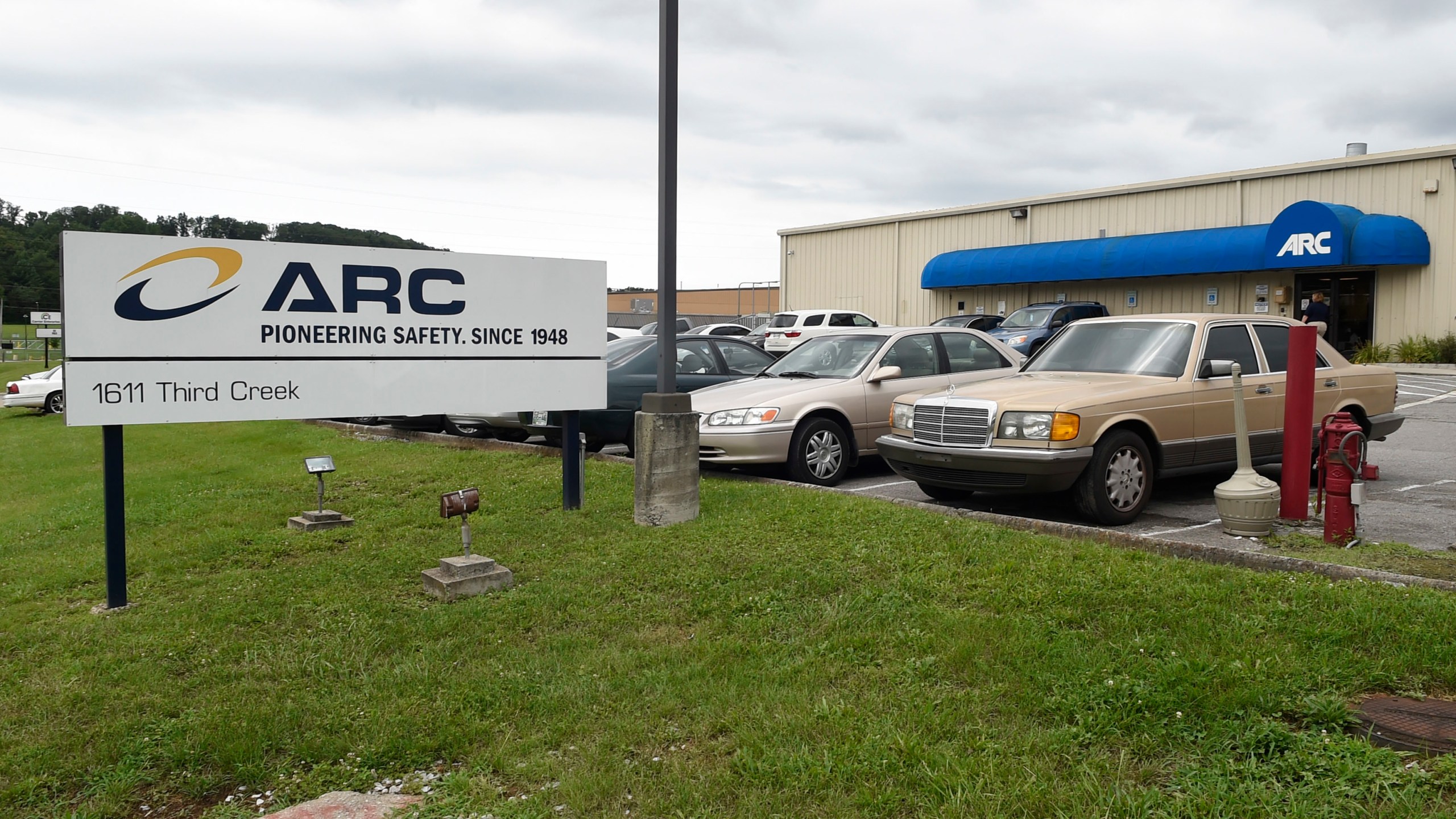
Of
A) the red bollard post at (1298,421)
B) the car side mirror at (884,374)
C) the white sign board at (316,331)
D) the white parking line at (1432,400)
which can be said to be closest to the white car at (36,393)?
the white sign board at (316,331)

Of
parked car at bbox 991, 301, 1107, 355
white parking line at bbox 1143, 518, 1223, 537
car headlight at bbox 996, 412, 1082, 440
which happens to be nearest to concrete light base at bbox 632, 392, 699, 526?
car headlight at bbox 996, 412, 1082, 440

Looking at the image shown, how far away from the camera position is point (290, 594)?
599 cm

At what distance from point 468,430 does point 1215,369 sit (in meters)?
9.11

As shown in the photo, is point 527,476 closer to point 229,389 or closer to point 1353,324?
point 229,389

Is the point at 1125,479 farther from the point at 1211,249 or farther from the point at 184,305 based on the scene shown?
the point at 1211,249

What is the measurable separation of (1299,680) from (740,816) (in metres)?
2.26

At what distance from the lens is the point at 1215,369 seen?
7.93m

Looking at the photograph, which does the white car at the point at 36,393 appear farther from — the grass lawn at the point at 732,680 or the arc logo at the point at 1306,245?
the arc logo at the point at 1306,245

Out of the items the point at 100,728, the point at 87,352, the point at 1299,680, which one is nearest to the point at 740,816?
the point at 1299,680

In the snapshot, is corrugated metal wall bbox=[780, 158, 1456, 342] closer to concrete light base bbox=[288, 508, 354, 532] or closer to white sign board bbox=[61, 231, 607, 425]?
white sign board bbox=[61, 231, 607, 425]

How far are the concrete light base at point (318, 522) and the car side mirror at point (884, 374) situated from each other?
4.81 metres

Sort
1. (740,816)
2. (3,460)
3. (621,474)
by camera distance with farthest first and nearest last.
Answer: (3,460) → (621,474) → (740,816)

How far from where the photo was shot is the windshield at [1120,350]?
8.32 metres

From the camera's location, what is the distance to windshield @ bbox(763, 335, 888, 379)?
34.2 ft
